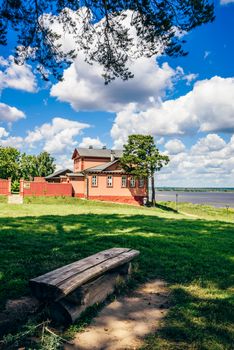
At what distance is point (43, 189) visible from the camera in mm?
37344

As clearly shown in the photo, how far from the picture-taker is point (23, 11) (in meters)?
8.38

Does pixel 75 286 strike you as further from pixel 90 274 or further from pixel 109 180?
pixel 109 180

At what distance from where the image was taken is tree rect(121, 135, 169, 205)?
38438 millimetres

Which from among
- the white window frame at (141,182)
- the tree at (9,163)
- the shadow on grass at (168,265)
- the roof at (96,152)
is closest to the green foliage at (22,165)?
the tree at (9,163)

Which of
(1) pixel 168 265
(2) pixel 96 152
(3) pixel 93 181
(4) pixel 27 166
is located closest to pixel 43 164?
(4) pixel 27 166

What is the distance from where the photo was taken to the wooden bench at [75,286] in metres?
3.44

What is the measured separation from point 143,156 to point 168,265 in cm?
3285

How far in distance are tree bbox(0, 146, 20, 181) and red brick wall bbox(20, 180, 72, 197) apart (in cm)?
3596

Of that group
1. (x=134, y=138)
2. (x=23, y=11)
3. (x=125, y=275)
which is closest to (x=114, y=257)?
(x=125, y=275)

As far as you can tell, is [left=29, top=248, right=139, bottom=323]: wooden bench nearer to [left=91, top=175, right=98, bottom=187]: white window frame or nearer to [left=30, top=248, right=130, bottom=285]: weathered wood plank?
[left=30, top=248, right=130, bottom=285]: weathered wood plank

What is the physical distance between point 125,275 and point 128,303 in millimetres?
772

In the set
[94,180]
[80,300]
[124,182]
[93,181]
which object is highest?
[94,180]

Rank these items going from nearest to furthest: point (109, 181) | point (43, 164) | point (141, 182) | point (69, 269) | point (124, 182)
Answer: point (69, 269)
point (109, 181)
point (124, 182)
point (141, 182)
point (43, 164)

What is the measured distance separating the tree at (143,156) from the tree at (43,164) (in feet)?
158
